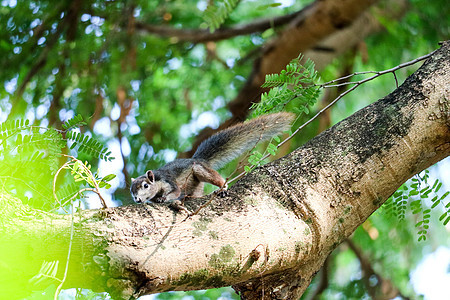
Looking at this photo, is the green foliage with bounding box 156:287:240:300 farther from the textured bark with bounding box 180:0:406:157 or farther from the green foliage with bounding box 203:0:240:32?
the green foliage with bounding box 203:0:240:32

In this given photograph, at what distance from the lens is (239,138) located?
335 centimetres

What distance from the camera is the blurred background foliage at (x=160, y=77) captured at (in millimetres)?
4105

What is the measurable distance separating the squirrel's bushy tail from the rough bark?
0.62 metres

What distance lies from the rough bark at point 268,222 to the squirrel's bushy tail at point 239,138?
0.62 meters

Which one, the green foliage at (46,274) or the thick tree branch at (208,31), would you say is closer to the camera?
the green foliage at (46,274)

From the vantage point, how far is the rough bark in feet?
5.10

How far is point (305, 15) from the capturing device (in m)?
4.58

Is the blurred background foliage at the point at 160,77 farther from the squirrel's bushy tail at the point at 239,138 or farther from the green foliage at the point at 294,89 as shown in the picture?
the green foliage at the point at 294,89

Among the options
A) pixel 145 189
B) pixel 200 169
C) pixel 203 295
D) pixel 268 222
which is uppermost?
pixel 145 189

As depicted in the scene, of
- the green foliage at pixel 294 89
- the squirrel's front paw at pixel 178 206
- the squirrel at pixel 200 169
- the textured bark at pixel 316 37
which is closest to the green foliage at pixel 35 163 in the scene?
the squirrel's front paw at pixel 178 206

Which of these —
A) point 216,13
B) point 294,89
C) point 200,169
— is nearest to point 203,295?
point 200,169

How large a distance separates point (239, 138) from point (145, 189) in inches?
31.9

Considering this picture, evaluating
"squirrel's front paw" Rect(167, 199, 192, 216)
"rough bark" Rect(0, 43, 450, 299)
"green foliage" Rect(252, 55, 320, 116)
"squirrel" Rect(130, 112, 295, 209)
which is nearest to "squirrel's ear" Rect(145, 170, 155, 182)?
"squirrel" Rect(130, 112, 295, 209)

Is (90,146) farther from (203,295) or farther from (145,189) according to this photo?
(203,295)
